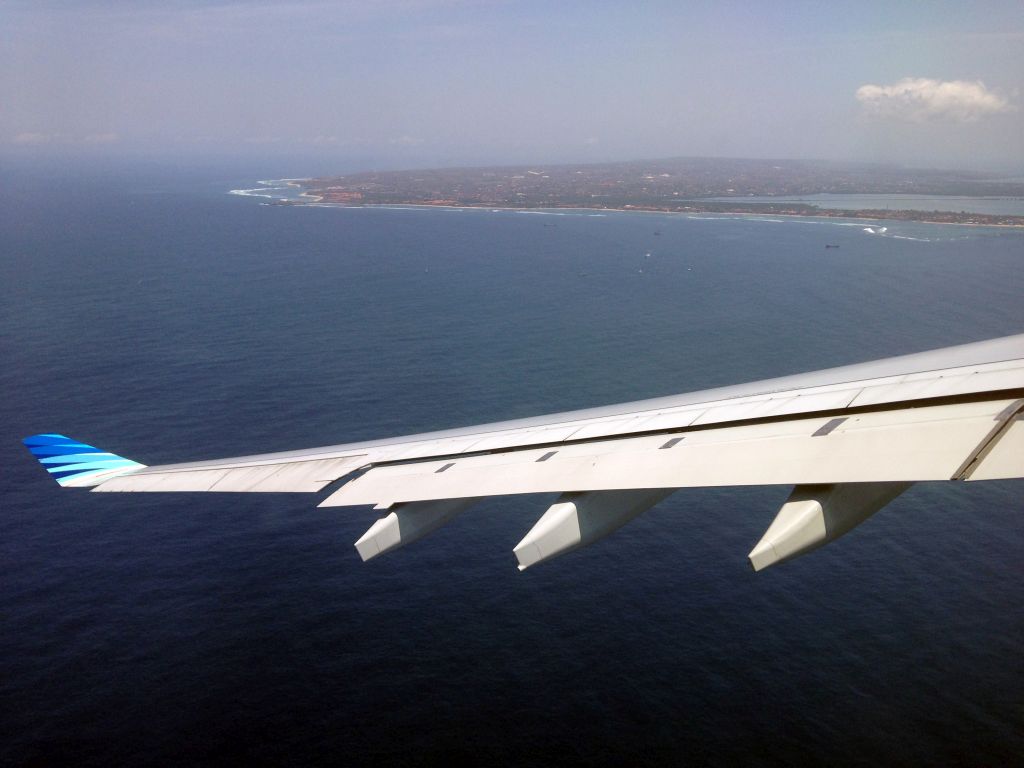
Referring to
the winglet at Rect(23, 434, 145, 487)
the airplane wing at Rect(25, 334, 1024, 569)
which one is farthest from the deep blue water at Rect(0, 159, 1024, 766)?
the airplane wing at Rect(25, 334, 1024, 569)

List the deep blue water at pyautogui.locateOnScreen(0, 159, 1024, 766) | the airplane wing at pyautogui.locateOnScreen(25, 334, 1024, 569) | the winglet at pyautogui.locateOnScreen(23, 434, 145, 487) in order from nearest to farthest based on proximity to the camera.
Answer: the airplane wing at pyautogui.locateOnScreen(25, 334, 1024, 569), the winglet at pyautogui.locateOnScreen(23, 434, 145, 487), the deep blue water at pyautogui.locateOnScreen(0, 159, 1024, 766)

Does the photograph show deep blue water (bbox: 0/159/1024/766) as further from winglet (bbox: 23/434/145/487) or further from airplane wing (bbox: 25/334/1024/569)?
airplane wing (bbox: 25/334/1024/569)

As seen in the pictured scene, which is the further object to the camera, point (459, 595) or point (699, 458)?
point (459, 595)

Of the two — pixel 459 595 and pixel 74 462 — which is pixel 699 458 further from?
pixel 459 595

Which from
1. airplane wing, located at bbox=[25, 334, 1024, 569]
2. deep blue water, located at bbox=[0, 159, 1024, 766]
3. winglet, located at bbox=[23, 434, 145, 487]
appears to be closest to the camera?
airplane wing, located at bbox=[25, 334, 1024, 569]

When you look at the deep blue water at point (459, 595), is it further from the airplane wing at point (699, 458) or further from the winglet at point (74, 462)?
the airplane wing at point (699, 458)

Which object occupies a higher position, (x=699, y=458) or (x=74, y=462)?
(x=699, y=458)

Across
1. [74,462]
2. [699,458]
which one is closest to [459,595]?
[74,462]
